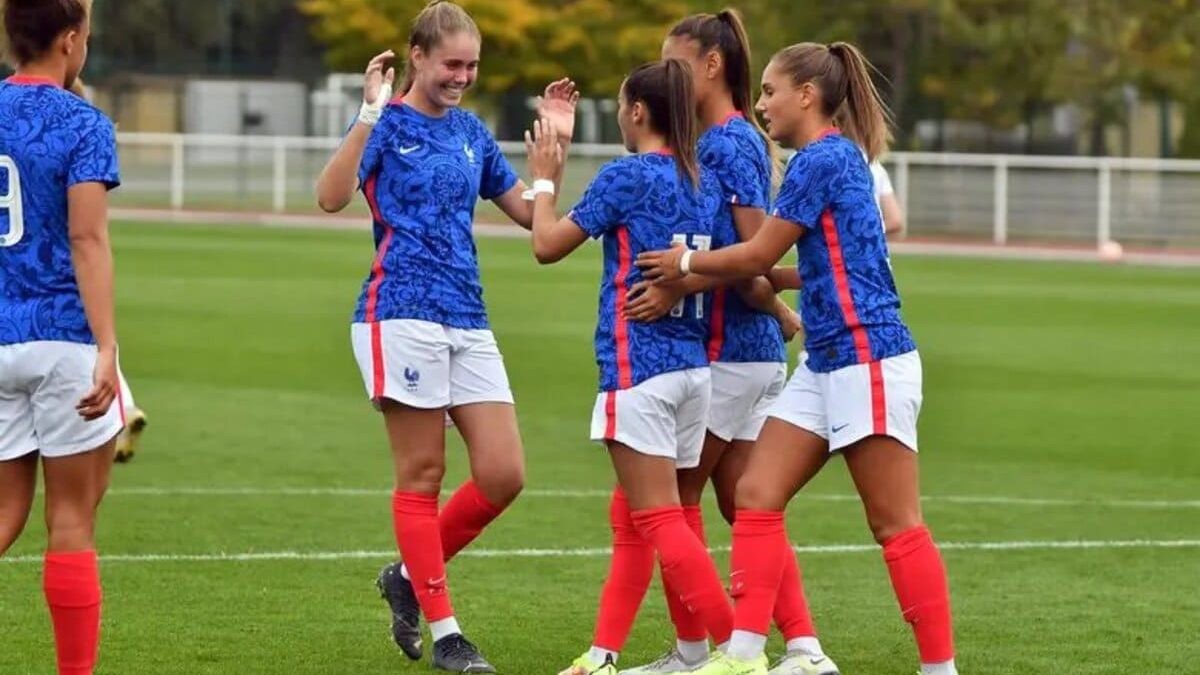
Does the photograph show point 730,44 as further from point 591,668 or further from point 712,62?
point 591,668

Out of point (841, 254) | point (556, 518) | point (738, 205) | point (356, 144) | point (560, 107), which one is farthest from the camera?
point (556, 518)

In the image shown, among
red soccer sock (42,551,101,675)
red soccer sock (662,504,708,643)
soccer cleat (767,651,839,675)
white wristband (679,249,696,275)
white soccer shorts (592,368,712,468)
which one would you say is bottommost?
soccer cleat (767,651,839,675)

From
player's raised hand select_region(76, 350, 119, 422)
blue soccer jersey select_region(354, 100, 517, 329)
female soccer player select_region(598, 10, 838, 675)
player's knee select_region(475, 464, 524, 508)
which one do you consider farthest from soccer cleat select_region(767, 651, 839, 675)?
player's raised hand select_region(76, 350, 119, 422)

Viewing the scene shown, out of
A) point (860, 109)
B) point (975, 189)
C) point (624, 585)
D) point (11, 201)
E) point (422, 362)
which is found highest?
point (975, 189)

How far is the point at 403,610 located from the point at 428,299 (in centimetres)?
101

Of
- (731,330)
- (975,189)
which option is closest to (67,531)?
(731,330)

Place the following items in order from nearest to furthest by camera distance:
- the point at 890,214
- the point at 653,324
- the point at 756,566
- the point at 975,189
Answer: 1. the point at 756,566
2. the point at 653,324
3. the point at 890,214
4. the point at 975,189

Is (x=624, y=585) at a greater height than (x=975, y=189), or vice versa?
(x=975, y=189)

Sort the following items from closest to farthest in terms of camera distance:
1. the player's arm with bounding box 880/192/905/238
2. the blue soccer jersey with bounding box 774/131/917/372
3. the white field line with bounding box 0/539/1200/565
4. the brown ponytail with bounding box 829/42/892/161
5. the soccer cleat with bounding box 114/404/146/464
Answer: the blue soccer jersey with bounding box 774/131/917/372 < the brown ponytail with bounding box 829/42/892/161 < the white field line with bounding box 0/539/1200/565 < the soccer cleat with bounding box 114/404/146/464 < the player's arm with bounding box 880/192/905/238

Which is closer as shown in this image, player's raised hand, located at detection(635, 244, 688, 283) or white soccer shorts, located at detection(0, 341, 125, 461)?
white soccer shorts, located at detection(0, 341, 125, 461)

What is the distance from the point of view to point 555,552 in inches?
385

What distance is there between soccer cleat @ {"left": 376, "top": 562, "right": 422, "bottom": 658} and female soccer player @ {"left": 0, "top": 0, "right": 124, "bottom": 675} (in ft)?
4.76

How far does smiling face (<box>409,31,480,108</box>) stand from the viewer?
Answer: 23.7ft

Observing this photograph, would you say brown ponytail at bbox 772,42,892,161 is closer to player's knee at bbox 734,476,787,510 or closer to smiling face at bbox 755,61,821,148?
smiling face at bbox 755,61,821,148
